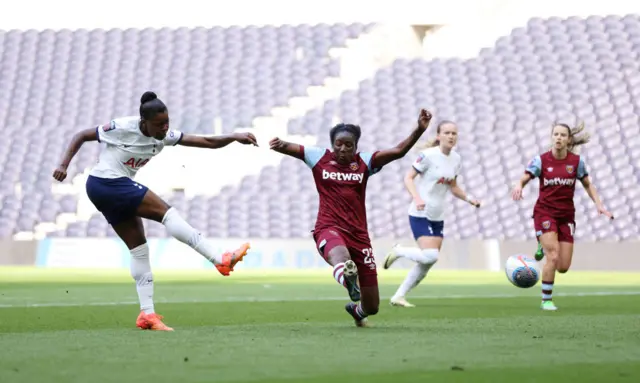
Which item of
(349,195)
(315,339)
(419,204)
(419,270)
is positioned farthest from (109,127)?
(419,270)

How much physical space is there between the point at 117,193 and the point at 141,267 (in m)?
0.69

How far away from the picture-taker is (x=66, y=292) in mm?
14922

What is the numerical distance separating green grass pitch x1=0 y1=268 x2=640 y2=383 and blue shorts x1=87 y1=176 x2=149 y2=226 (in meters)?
0.91

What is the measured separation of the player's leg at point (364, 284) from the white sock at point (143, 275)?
150 centimetres

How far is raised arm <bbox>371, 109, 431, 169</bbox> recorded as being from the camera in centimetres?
828

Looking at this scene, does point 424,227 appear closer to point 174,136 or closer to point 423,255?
point 423,255

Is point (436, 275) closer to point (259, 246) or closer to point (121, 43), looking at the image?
point (259, 246)

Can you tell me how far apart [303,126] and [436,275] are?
33.4ft

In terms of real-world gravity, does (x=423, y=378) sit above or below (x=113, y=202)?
below

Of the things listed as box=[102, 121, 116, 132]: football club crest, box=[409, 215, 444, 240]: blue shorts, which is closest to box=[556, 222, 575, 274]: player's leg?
box=[409, 215, 444, 240]: blue shorts

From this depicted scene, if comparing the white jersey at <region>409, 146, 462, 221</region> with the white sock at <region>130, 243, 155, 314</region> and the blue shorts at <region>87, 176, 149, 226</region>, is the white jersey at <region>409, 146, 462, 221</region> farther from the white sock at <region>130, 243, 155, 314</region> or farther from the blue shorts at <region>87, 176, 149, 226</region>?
the blue shorts at <region>87, 176, 149, 226</region>

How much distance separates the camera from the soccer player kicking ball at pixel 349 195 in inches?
336

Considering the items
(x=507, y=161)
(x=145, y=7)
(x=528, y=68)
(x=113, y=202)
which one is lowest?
(x=113, y=202)

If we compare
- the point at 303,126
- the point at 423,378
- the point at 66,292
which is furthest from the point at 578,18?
the point at 423,378
